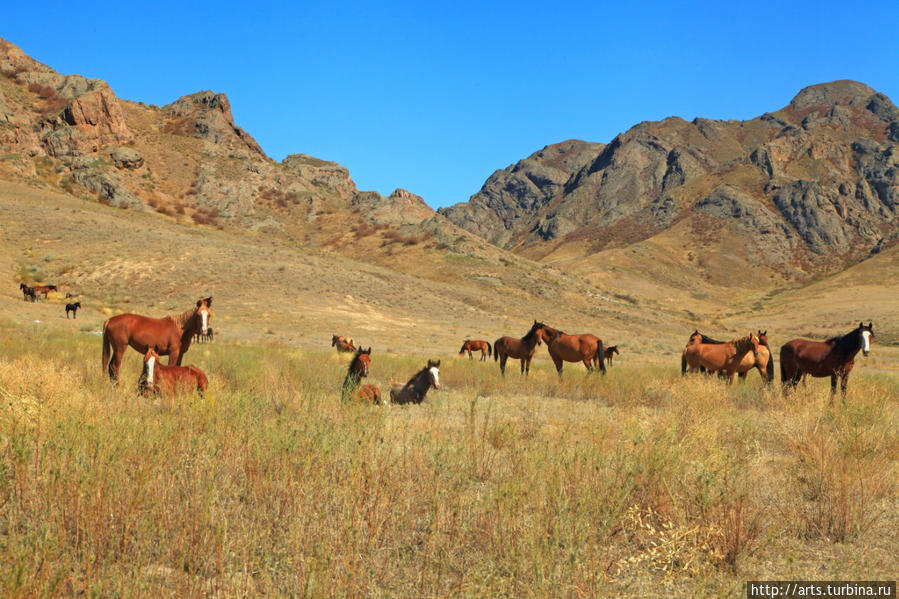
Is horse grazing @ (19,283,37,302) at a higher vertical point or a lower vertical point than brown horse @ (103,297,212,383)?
higher

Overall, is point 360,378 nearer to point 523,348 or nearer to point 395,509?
point 395,509

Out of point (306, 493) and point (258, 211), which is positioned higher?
point (258, 211)

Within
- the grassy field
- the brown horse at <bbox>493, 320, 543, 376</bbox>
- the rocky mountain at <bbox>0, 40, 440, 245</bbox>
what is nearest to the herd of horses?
the grassy field

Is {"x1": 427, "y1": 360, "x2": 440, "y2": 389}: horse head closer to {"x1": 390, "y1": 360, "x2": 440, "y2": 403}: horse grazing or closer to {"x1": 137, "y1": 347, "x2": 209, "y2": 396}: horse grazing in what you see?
{"x1": 390, "y1": 360, "x2": 440, "y2": 403}: horse grazing

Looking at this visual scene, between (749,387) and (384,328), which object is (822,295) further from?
(749,387)

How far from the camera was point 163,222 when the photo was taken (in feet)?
180

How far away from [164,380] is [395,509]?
18.1 feet

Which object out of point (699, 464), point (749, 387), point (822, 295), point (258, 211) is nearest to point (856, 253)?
point (822, 295)

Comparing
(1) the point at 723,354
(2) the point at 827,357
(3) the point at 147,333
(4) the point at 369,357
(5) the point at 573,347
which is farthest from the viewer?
(5) the point at 573,347

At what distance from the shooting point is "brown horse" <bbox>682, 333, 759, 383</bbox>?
13750 millimetres

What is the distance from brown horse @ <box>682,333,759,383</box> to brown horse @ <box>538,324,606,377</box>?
264cm

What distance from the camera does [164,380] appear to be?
316 inches

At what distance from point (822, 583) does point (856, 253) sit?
544 feet

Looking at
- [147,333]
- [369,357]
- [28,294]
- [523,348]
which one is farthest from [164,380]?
[28,294]
